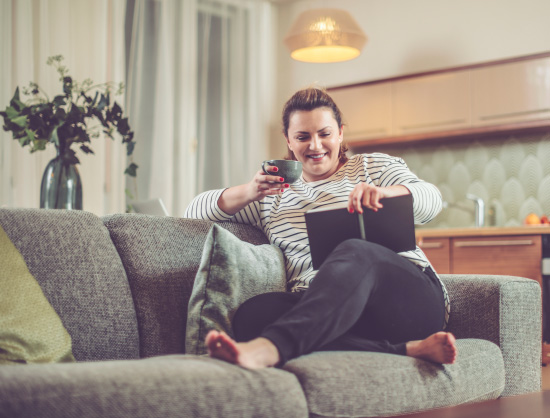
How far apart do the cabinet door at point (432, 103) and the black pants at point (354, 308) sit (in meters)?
2.77

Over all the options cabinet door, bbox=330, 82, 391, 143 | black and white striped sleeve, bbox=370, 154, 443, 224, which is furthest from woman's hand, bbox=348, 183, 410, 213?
cabinet door, bbox=330, 82, 391, 143

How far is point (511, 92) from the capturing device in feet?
13.8

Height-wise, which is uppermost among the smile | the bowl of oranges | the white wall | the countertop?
the white wall

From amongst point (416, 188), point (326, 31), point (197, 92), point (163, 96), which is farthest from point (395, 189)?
point (197, 92)

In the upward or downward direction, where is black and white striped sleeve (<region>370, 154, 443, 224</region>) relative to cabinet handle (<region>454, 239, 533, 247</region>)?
upward

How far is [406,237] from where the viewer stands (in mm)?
1839

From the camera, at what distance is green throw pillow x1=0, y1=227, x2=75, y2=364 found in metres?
1.46

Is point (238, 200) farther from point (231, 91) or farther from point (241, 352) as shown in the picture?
point (231, 91)

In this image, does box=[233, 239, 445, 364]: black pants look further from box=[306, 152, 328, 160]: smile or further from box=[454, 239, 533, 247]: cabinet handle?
box=[454, 239, 533, 247]: cabinet handle

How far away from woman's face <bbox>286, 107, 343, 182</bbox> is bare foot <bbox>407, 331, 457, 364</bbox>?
0.75 meters

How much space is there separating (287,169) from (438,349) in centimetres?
69

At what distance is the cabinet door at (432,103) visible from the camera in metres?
4.44

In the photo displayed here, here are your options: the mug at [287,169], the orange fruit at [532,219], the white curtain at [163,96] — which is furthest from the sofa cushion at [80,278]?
the orange fruit at [532,219]

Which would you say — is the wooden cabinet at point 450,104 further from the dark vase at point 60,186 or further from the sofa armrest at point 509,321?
the dark vase at point 60,186
